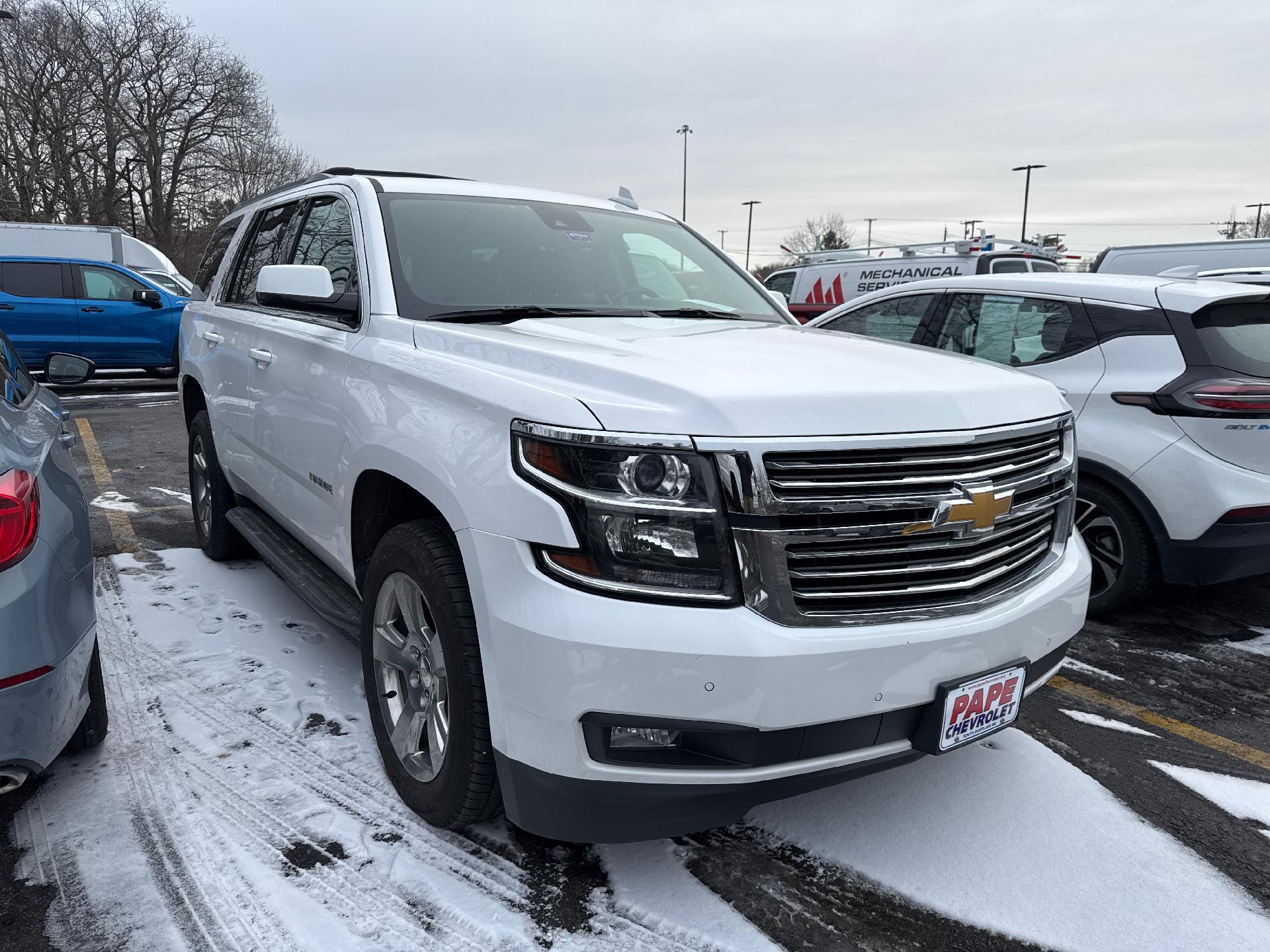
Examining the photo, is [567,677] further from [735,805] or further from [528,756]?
[735,805]

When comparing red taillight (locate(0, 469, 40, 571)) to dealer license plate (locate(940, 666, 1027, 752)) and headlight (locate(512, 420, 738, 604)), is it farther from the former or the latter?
dealer license plate (locate(940, 666, 1027, 752))

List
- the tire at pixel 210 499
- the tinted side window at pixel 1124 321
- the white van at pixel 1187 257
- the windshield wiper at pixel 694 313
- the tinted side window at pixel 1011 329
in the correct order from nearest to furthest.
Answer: the windshield wiper at pixel 694 313 < the tinted side window at pixel 1124 321 < the tinted side window at pixel 1011 329 < the tire at pixel 210 499 < the white van at pixel 1187 257

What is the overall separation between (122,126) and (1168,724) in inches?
1668

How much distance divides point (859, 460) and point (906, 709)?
59 cm

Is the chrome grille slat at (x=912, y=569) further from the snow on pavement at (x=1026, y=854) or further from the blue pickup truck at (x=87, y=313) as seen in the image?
the blue pickup truck at (x=87, y=313)

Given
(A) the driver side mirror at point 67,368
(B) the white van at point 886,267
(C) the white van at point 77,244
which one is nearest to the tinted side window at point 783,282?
(B) the white van at point 886,267

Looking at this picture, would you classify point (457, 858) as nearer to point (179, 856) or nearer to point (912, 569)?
point (179, 856)

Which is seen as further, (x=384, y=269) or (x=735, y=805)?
(x=384, y=269)

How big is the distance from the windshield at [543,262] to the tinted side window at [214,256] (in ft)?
6.93

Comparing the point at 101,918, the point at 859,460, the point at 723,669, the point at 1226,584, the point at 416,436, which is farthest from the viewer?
the point at 1226,584

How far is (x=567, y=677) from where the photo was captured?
1.94 m

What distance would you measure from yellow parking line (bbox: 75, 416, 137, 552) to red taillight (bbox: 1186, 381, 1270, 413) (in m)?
5.54

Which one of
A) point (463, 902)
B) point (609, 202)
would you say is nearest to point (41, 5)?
point (609, 202)

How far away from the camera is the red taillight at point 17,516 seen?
2.16 meters
